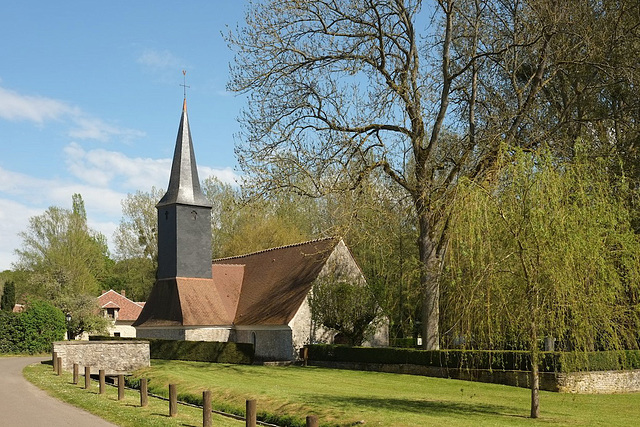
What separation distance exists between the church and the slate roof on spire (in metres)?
0.03

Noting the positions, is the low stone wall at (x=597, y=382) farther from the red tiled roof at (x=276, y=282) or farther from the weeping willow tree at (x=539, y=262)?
the red tiled roof at (x=276, y=282)

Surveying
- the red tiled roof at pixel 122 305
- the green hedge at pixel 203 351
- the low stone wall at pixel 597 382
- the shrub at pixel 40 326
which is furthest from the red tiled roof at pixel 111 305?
the low stone wall at pixel 597 382

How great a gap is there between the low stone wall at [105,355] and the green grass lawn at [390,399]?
65.7 inches

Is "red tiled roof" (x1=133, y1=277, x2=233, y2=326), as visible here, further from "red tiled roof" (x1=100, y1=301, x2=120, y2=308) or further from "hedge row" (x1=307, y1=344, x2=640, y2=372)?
"red tiled roof" (x1=100, y1=301, x2=120, y2=308)

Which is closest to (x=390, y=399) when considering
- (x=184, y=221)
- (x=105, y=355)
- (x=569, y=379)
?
(x=569, y=379)

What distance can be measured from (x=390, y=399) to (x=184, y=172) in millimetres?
26409

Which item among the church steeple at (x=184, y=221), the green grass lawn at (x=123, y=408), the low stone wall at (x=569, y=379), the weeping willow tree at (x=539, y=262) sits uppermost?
the church steeple at (x=184, y=221)

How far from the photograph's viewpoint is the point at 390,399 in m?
19.2

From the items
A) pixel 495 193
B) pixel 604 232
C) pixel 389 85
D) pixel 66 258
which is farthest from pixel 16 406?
pixel 66 258

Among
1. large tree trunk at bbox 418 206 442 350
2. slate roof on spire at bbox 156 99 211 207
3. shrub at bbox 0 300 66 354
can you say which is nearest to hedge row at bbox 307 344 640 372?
large tree trunk at bbox 418 206 442 350

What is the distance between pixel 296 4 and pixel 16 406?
16.5m

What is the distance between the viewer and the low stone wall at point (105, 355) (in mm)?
28891

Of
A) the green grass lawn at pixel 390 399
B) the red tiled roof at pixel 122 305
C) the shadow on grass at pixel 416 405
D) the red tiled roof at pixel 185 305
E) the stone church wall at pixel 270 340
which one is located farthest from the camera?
the red tiled roof at pixel 122 305

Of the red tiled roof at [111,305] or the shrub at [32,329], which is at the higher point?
the red tiled roof at [111,305]
